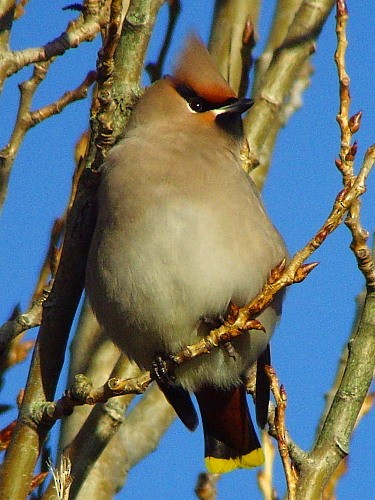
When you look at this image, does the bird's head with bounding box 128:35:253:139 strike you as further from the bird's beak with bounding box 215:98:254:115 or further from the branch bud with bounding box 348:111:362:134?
the branch bud with bounding box 348:111:362:134

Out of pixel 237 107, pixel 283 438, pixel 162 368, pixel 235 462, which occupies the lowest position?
pixel 283 438

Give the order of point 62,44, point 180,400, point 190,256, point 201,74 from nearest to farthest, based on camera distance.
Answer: point 190,256, point 62,44, point 180,400, point 201,74

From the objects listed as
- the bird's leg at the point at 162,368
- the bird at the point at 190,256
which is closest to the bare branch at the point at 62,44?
the bird at the point at 190,256

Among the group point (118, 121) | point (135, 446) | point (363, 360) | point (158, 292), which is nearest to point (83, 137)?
point (118, 121)

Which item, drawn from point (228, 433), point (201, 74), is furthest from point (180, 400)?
point (201, 74)

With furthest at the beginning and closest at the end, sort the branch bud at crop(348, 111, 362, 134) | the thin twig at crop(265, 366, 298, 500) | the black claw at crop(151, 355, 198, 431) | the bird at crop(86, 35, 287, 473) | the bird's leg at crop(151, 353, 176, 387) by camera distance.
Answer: the black claw at crop(151, 355, 198, 431)
the bird's leg at crop(151, 353, 176, 387)
the bird at crop(86, 35, 287, 473)
the branch bud at crop(348, 111, 362, 134)
the thin twig at crop(265, 366, 298, 500)

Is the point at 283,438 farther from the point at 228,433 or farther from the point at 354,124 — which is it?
the point at 228,433

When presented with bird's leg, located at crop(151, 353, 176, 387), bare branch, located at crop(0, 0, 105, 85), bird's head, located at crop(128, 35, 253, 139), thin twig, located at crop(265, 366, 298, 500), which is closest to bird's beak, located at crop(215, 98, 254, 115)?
bird's head, located at crop(128, 35, 253, 139)
